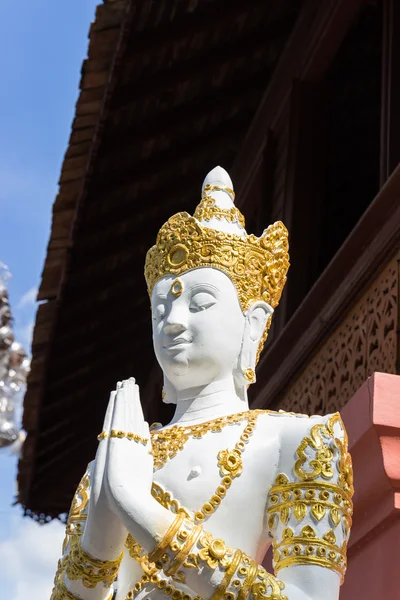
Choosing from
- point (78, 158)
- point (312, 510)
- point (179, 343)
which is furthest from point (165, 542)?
point (78, 158)

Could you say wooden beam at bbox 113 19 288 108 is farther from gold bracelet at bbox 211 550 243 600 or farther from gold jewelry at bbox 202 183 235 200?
gold bracelet at bbox 211 550 243 600

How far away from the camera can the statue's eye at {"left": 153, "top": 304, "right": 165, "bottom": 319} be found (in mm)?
3508

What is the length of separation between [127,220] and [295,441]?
170 inches

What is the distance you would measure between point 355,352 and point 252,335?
151 centimetres

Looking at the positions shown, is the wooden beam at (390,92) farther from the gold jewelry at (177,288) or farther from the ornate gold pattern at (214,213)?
the gold jewelry at (177,288)

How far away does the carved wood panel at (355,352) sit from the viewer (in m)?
4.64

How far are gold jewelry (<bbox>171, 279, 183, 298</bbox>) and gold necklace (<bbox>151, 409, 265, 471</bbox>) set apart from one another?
0.36m

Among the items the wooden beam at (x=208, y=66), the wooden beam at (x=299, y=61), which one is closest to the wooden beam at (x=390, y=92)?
the wooden beam at (x=299, y=61)

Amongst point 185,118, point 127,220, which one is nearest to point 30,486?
point 127,220

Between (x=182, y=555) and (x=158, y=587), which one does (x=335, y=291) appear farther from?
(x=182, y=555)

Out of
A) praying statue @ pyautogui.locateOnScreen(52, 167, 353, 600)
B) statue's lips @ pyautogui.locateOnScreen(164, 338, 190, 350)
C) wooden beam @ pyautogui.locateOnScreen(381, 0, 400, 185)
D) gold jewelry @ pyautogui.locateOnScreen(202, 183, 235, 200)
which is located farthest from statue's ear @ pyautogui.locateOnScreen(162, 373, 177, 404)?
wooden beam @ pyautogui.locateOnScreen(381, 0, 400, 185)

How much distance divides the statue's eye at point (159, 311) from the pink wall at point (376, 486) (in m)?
0.76

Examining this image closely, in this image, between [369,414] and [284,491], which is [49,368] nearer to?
[369,414]

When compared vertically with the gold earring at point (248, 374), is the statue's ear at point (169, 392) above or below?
below
